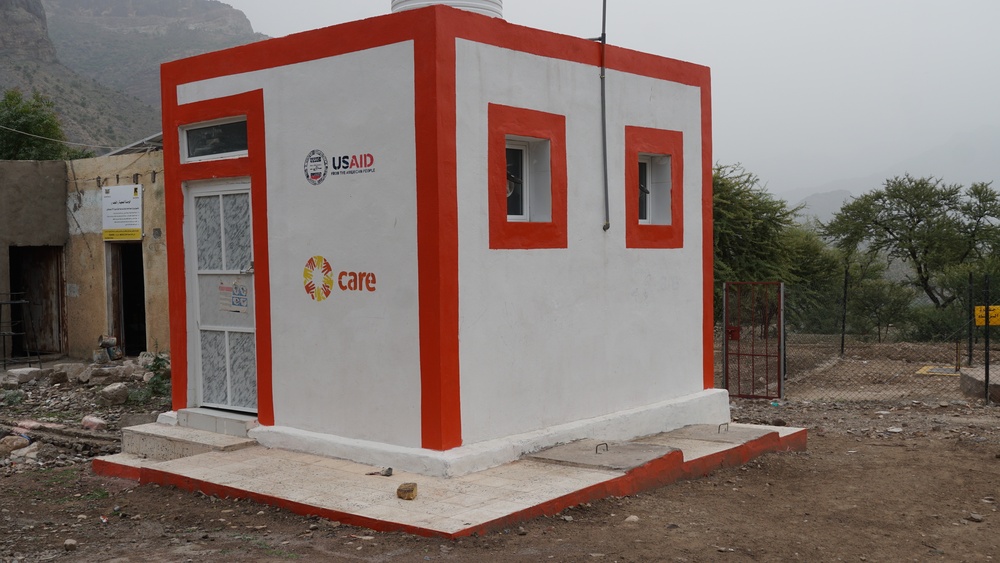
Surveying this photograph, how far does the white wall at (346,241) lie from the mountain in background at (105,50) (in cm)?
4243

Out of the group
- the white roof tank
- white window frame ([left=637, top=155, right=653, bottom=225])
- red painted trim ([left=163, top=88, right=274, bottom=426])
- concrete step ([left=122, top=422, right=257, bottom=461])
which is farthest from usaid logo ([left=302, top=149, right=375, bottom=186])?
white window frame ([left=637, top=155, right=653, bottom=225])

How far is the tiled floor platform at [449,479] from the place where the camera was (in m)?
6.28

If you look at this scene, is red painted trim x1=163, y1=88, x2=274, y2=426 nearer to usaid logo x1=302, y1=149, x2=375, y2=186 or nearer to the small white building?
the small white building

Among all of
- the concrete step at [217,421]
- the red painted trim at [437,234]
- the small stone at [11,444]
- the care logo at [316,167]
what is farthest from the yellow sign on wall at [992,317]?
the small stone at [11,444]

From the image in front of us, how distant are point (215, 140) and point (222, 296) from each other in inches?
58.2

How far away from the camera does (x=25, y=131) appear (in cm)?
3031

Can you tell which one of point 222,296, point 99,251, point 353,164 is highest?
point 353,164

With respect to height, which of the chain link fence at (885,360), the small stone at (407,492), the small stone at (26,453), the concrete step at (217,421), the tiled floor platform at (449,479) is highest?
the concrete step at (217,421)

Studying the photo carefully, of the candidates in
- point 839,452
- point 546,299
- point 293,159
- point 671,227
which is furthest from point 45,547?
point 839,452

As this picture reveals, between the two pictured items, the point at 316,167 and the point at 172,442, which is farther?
the point at 172,442

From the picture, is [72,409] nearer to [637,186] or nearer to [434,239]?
[434,239]

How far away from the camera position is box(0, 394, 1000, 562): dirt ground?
5.86 metres

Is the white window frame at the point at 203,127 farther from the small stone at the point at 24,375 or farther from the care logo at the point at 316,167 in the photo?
the small stone at the point at 24,375

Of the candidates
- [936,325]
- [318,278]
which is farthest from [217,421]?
[936,325]
